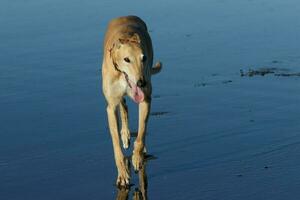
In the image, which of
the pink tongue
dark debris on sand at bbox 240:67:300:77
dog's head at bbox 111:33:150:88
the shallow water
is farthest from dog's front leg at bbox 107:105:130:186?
dark debris on sand at bbox 240:67:300:77

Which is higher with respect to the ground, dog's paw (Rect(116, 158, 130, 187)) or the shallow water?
the shallow water

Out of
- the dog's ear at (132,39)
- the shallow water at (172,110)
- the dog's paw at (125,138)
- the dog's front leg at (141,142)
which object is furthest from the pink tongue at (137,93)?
the dog's paw at (125,138)

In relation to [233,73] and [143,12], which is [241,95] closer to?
[233,73]

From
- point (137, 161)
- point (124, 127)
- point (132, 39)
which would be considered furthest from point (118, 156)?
point (124, 127)

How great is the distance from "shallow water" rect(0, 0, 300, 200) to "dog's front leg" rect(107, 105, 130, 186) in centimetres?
13

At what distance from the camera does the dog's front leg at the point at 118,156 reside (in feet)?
21.7

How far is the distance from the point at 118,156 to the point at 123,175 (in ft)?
0.89

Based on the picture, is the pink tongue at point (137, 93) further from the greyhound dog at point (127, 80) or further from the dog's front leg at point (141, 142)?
the dog's front leg at point (141, 142)

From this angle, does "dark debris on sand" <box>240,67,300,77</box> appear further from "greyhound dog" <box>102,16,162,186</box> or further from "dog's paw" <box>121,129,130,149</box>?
"greyhound dog" <box>102,16,162,186</box>

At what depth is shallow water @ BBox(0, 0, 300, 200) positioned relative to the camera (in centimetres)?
663

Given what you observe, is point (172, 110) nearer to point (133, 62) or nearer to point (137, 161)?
point (137, 161)

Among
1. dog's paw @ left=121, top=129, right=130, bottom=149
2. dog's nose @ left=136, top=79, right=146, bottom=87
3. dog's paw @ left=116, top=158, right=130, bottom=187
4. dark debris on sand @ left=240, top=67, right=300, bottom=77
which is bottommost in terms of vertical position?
dog's paw @ left=116, top=158, right=130, bottom=187

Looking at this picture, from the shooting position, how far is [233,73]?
10.7 meters

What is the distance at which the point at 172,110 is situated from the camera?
350 inches
